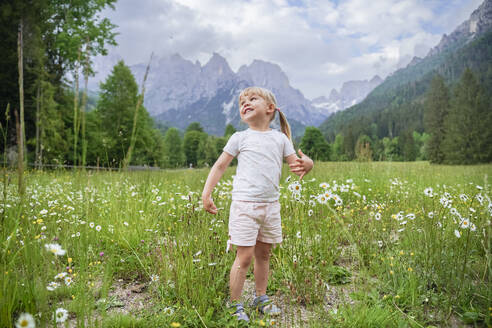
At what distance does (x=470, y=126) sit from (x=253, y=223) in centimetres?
2990

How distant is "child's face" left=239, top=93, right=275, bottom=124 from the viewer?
2250 millimetres

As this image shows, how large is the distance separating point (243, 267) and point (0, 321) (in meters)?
1.47

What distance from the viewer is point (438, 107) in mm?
39094

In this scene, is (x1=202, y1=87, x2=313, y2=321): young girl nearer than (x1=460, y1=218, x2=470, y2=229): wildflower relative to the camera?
Yes

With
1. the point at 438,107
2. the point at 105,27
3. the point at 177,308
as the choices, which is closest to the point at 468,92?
the point at 438,107

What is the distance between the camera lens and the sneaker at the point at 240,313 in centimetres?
189

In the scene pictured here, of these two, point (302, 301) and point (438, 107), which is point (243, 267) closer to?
point (302, 301)

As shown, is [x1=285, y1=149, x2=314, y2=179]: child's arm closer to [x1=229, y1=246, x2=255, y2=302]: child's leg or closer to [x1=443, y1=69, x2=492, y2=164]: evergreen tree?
[x1=229, y1=246, x2=255, y2=302]: child's leg

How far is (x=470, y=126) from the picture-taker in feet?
78.0

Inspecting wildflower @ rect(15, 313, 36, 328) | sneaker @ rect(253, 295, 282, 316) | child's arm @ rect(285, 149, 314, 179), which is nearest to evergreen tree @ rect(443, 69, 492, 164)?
child's arm @ rect(285, 149, 314, 179)

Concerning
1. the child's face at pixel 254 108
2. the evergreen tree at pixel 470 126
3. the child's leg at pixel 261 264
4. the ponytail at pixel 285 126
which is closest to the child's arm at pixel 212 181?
the child's face at pixel 254 108

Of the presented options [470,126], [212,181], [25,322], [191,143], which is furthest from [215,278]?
[191,143]

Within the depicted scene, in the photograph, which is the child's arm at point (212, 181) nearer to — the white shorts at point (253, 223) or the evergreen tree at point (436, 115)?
the white shorts at point (253, 223)

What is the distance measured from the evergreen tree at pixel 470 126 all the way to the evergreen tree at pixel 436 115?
303 inches
